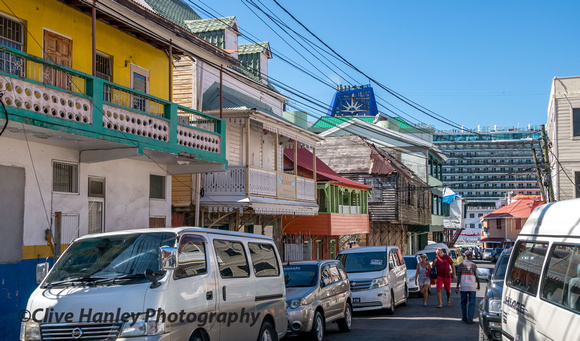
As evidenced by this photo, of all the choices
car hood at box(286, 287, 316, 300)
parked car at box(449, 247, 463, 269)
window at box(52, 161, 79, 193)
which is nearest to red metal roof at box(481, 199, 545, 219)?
parked car at box(449, 247, 463, 269)

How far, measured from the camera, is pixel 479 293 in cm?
2642

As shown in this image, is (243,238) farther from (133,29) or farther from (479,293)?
(479,293)

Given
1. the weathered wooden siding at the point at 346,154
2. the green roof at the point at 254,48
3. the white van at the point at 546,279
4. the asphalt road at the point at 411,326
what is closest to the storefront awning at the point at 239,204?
the asphalt road at the point at 411,326

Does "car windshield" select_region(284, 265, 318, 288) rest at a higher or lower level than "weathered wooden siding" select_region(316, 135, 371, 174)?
lower

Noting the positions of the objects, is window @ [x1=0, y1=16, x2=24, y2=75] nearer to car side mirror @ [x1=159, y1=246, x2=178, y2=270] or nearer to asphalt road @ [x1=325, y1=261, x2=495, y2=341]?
car side mirror @ [x1=159, y1=246, x2=178, y2=270]

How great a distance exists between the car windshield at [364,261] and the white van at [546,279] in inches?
394

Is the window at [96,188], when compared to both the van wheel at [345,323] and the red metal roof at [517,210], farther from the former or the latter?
the red metal roof at [517,210]

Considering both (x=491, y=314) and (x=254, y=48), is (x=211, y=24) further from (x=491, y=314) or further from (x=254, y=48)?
(x=491, y=314)

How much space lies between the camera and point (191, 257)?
313 inches

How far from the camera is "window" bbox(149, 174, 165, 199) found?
700 inches

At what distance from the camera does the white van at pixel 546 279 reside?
230 inches

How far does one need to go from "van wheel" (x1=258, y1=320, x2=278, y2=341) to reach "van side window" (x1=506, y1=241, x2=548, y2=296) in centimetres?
365

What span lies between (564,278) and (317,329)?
23.2 ft

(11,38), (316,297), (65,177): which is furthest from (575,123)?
(11,38)
